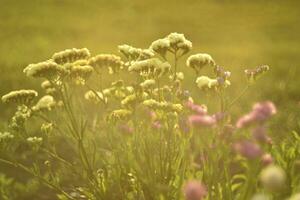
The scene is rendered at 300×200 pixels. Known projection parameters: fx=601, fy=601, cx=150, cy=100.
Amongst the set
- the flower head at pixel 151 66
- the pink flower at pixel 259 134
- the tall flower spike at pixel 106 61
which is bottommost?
the pink flower at pixel 259 134

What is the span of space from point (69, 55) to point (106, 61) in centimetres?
27

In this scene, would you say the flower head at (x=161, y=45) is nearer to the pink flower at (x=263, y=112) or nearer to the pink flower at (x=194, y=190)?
the pink flower at (x=263, y=112)

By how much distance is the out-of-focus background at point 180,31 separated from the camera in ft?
26.6

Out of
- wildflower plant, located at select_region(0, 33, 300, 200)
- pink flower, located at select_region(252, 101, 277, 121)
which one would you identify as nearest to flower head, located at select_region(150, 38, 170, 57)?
wildflower plant, located at select_region(0, 33, 300, 200)

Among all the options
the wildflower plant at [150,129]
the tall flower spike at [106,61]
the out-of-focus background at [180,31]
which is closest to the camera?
the wildflower plant at [150,129]

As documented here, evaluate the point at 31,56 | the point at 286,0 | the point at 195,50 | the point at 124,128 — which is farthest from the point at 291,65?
the point at 286,0

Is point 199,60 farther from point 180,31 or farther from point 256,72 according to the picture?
Result: point 180,31

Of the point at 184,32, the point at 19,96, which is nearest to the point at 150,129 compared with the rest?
the point at 19,96

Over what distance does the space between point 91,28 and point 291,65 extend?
522 centimetres

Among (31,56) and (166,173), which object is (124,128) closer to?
(166,173)

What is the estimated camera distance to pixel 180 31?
1312 centimetres

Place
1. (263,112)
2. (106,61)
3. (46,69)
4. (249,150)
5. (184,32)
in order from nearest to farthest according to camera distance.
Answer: (249,150)
(263,112)
(46,69)
(106,61)
(184,32)

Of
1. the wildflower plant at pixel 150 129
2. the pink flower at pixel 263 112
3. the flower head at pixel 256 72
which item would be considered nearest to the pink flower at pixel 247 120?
the pink flower at pixel 263 112

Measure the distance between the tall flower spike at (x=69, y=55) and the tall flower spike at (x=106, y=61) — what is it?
0.08 m
